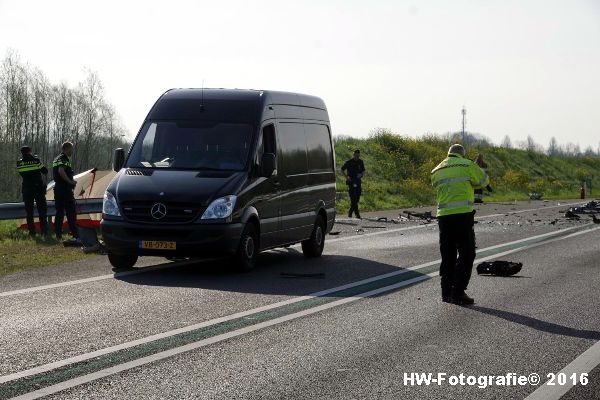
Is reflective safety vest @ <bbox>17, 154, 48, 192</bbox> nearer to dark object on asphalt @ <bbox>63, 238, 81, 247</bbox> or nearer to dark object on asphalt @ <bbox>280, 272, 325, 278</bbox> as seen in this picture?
dark object on asphalt @ <bbox>63, 238, 81, 247</bbox>

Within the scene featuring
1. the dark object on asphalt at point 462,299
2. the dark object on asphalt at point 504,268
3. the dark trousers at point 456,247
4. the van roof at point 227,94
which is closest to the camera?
the dark object on asphalt at point 462,299

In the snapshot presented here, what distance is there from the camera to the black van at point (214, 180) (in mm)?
13469

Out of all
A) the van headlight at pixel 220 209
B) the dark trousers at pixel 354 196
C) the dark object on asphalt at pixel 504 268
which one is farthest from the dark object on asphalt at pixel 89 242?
the dark trousers at pixel 354 196

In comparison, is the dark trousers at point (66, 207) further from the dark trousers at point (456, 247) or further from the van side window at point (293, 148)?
the dark trousers at point (456, 247)

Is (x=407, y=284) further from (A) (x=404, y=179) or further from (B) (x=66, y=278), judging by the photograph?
(A) (x=404, y=179)

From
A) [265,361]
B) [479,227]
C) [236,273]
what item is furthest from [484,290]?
[479,227]

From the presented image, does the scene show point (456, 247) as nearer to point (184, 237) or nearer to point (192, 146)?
point (184, 237)

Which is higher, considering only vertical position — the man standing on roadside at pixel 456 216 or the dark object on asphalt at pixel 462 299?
the man standing on roadside at pixel 456 216

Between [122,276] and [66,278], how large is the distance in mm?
706

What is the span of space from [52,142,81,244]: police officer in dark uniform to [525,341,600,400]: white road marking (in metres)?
12.6

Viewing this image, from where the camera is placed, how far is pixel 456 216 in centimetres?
1140

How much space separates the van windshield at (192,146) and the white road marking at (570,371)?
22.4 feet

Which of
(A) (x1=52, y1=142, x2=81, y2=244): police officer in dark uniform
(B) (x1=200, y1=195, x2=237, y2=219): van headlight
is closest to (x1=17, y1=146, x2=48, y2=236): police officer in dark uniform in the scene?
(A) (x1=52, y1=142, x2=81, y2=244): police officer in dark uniform

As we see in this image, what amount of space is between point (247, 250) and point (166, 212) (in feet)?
4.04
